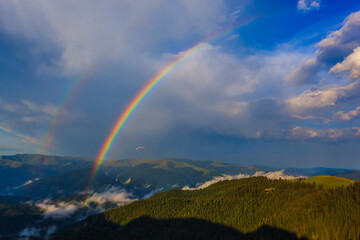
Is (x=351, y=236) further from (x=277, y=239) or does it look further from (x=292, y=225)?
(x=277, y=239)

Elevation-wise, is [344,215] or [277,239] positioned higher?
[344,215]

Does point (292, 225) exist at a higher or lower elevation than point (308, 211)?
lower

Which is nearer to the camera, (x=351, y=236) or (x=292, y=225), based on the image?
(x=351, y=236)

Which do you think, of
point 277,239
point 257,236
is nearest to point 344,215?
point 277,239

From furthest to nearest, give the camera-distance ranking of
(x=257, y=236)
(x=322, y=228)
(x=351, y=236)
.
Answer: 1. (x=257, y=236)
2. (x=322, y=228)
3. (x=351, y=236)

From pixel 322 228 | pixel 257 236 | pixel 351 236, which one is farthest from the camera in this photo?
pixel 257 236

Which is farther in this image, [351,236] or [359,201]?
[359,201]

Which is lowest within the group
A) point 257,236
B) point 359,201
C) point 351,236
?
point 257,236

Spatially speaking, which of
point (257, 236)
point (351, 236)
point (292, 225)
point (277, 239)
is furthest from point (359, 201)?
point (257, 236)

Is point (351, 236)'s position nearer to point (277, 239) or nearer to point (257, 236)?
point (277, 239)
